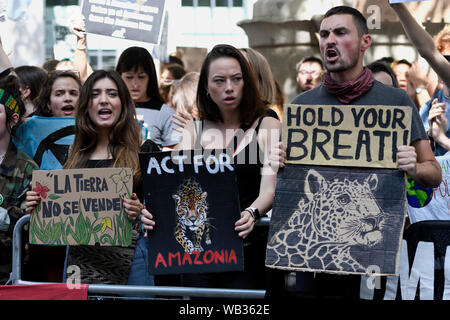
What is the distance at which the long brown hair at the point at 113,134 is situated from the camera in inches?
185

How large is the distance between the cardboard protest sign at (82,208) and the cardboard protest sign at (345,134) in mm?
998

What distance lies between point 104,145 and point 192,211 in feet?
2.93

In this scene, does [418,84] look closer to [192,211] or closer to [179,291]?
[192,211]

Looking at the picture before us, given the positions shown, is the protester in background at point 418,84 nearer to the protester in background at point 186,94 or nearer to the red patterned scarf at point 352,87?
the protester in background at point 186,94

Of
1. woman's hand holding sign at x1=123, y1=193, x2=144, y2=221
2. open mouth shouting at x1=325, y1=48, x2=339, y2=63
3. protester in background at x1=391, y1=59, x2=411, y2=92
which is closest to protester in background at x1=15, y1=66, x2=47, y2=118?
woman's hand holding sign at x1=123, y1=193, x2=144, y2=221

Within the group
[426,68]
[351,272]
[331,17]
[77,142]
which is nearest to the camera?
[351,272]

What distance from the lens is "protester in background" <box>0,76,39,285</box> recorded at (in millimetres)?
4785

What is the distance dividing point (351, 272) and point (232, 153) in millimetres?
978

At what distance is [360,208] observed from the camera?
3918mm

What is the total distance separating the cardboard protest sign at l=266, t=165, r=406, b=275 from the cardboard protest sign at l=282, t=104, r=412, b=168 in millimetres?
56

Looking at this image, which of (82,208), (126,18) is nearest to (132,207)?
(82,208)

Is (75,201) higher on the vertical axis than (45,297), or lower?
higher
